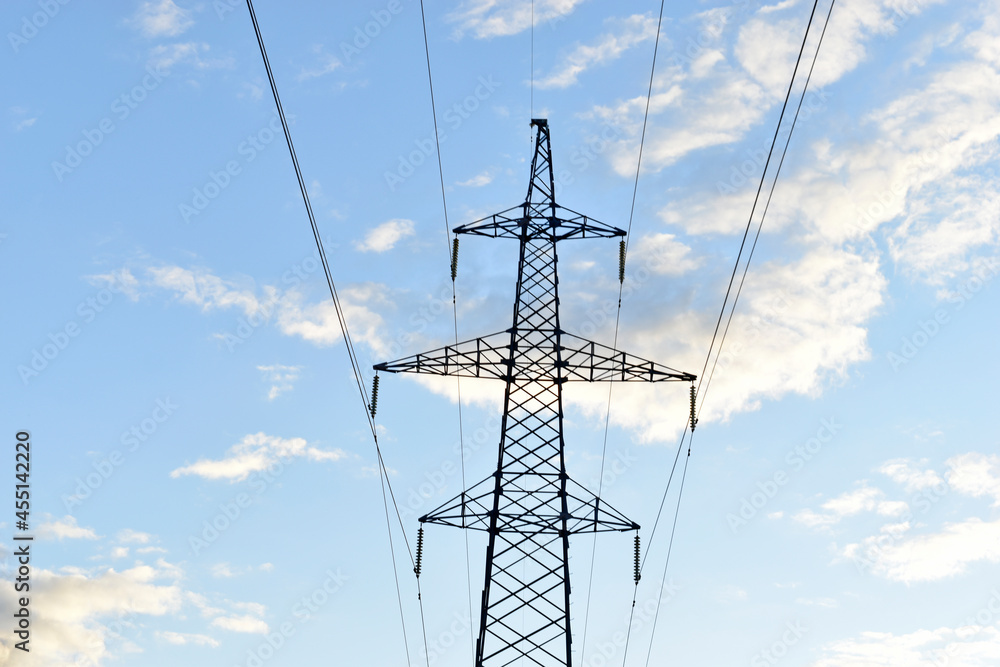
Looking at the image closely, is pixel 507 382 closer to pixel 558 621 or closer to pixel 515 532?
pixel 515 532

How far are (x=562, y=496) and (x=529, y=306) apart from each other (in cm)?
618

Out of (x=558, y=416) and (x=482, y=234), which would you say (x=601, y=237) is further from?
(x=558, y=416)

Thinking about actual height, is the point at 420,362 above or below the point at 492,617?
above

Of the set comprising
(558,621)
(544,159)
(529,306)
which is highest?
(544,159)

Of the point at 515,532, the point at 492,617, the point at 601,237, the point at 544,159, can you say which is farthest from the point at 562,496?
the point at 544,159

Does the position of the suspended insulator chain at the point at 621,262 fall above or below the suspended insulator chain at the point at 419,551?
above

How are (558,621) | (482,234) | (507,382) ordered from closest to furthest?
(558,621), (507,382), (482,234)

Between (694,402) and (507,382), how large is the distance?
5822 mm

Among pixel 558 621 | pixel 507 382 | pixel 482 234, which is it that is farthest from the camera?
pixel 482 234

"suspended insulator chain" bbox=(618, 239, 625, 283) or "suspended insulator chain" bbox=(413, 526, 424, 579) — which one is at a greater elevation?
"suspended insulator chain" bbox=(618, 239, 625, 283)

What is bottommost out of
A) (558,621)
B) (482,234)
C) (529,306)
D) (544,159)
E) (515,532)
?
(558,621)

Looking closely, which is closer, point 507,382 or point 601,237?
point 507,382

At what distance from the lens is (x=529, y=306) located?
37844 millimetres

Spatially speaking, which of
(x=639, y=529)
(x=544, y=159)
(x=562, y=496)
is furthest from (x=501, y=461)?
(x=544, y=159)
